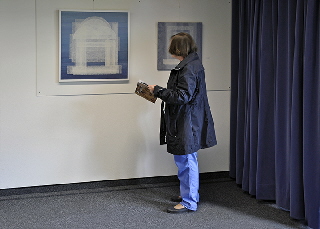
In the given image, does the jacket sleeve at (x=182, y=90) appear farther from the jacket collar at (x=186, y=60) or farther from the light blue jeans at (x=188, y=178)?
the light blue jeans at (x=188, y=178)

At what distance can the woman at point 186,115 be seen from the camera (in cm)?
340

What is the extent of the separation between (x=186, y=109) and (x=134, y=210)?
Answer: 2.90 feet

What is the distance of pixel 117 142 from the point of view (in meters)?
4.21

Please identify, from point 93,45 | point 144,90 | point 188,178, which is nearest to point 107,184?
point 188,178

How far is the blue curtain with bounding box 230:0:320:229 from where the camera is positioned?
3.20m

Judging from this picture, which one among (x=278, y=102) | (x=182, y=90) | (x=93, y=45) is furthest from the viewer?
(x=93, y=45)

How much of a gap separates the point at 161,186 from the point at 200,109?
1034mm

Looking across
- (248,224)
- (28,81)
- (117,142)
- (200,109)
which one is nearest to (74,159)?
(117,142)

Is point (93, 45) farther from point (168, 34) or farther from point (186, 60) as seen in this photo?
point (186, 60)

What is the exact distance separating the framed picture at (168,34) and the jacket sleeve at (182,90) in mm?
837

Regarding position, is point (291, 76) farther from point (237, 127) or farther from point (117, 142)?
point (117, 142)

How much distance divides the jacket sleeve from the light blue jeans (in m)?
0.46

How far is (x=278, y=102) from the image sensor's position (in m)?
3.58

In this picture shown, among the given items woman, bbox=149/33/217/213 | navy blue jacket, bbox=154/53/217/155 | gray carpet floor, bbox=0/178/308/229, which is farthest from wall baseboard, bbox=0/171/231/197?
navy blue jacket, bbox=154/53/217/155
